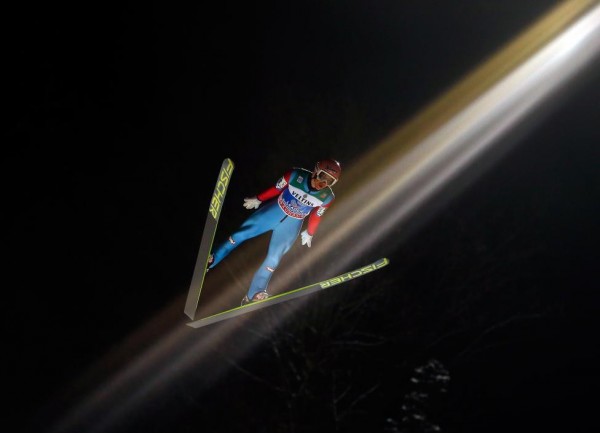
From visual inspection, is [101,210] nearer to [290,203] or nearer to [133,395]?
[133,395]

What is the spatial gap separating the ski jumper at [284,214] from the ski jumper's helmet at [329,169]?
0.14 meters

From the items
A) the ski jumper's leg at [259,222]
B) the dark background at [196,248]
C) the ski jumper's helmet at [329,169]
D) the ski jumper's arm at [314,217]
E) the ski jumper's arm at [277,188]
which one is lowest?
the ski jumper's helmet at [329,169]

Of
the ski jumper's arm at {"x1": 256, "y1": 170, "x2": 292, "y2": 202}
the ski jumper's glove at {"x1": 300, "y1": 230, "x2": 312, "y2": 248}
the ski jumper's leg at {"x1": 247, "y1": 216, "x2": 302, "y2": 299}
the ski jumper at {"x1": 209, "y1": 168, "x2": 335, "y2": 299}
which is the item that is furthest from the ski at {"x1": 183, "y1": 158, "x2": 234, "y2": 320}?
the ski jumper's glove at {"x1": 300, "y1": 230, "x2": 312, "y2": 248}

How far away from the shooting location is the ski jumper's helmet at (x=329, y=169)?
12.6 ft

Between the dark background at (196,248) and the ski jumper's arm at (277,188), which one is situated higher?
the dark background at (196,248)

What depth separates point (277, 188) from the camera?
4109 mm

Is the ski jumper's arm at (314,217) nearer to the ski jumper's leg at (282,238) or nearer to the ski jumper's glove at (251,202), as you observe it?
the ski jumper's leg at (282,238)

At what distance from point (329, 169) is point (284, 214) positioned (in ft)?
1.62

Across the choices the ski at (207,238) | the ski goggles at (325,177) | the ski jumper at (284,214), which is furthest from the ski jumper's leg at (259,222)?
the ski goggles at (325,177)

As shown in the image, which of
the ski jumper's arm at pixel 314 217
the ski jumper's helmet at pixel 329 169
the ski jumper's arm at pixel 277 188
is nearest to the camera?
the ski jumper's helmet at pixel 329 169

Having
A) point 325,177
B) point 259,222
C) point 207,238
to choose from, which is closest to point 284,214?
point 259,222

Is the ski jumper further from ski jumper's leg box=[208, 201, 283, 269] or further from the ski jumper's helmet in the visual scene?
the ski jumper's helmet

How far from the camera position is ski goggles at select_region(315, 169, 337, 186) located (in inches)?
153

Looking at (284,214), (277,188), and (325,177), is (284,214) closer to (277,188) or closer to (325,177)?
(277,188)
